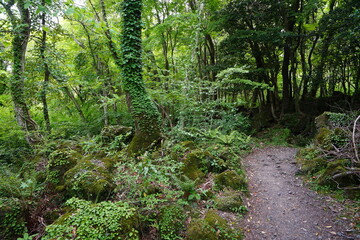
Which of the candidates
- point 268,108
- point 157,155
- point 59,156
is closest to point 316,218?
point 157,155

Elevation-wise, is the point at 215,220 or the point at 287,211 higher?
the point at 215,220

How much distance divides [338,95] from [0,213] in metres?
16.6

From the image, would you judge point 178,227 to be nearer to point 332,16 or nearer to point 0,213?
point 0,213

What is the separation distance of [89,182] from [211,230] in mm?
2707

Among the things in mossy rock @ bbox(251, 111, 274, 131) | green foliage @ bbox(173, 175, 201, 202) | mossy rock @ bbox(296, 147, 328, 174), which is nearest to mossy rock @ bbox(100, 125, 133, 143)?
green foliage @ bbox(173, 175, 201, 202)

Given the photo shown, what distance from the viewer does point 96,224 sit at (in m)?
2.88

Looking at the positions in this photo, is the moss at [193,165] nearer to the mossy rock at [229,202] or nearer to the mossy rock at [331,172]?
the mossy rock at [229,202]

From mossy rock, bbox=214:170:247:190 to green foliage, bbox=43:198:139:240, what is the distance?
254 cm

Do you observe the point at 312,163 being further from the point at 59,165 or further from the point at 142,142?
the point at 59,165

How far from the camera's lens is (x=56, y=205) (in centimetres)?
400

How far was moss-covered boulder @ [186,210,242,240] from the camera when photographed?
10.7ft

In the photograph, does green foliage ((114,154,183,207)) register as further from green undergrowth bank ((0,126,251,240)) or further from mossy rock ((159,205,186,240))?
mossy rock ((159,205,186,240))

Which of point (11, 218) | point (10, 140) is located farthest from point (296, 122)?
point (10, 140)

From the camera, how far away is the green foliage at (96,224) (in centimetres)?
274
